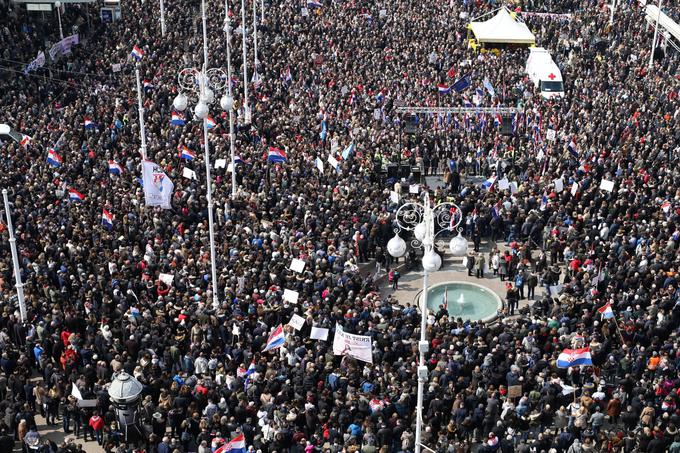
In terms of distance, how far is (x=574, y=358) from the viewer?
22.4 meters

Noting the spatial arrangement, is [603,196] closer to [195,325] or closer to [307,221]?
[307,221]

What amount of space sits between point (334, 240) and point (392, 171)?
745 cm

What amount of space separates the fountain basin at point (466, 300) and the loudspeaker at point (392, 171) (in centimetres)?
701

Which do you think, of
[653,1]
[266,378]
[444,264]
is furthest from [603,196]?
[653,1]

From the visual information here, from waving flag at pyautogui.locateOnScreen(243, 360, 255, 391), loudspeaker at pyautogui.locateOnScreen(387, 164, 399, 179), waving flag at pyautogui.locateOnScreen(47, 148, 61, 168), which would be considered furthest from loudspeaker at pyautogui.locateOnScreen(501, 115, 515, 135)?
waving flag at pyautogui.locateOnScreen(243, 360, 255, 391)

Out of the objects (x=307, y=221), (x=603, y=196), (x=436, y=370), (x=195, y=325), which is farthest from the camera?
(x=603, y=196)

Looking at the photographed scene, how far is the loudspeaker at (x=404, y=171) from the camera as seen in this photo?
3609cm

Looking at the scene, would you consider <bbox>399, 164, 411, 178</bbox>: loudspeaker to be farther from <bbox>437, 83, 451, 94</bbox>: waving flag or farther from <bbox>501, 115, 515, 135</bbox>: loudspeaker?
<bbox>437, 83, 451, 94</bbox>: waving flag

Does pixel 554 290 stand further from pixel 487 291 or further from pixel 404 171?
pixel 404 171

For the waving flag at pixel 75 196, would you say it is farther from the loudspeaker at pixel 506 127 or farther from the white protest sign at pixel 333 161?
the loudspeaker at pixel 506 127

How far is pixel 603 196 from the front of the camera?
3186cm

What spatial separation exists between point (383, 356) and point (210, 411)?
4612mm

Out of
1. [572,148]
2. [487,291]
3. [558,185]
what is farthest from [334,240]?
[572,148]

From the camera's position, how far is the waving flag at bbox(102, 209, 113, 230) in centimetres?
2880
